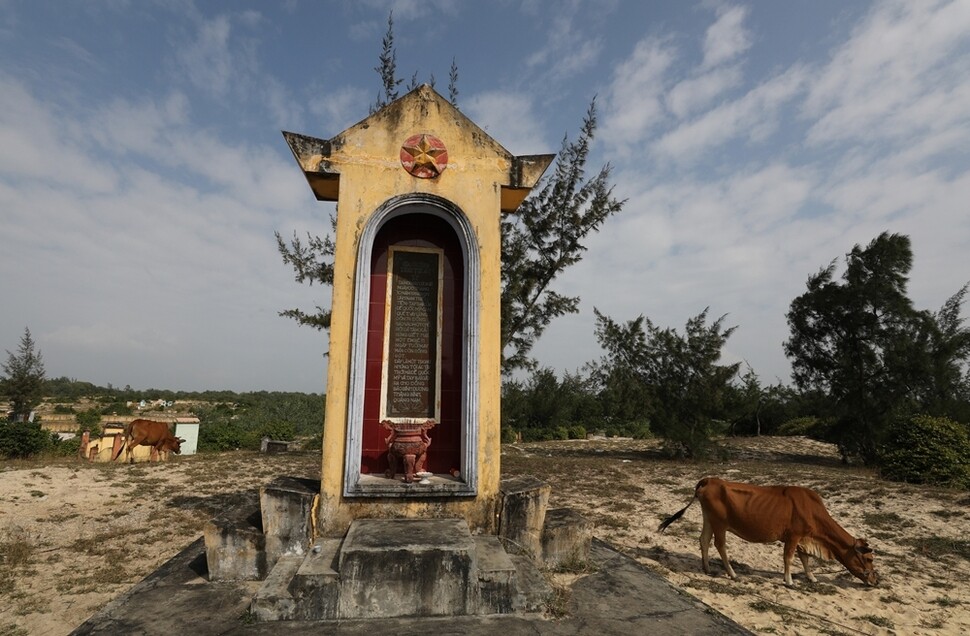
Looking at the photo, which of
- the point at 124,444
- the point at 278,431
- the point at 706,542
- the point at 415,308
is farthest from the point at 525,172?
the point at 278,431

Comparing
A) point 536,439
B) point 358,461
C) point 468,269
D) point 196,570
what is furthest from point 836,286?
point 196,570

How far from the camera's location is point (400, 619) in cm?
364

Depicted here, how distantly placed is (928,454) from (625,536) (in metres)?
8.93

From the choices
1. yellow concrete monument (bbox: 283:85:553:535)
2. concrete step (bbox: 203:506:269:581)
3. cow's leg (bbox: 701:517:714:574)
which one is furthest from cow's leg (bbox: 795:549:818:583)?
concrete step (bbox: 203:506:269:581)

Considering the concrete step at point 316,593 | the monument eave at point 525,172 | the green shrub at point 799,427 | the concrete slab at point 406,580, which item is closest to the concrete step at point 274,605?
the concrete step at point 316,593

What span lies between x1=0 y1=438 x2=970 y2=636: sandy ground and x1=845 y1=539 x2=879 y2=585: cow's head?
14cm

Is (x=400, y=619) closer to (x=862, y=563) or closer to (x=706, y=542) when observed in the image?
(x=706, y=542)

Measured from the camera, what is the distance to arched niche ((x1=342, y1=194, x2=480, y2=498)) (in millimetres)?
4867

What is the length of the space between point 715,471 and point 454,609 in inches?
465

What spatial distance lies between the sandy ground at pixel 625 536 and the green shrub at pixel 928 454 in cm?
69

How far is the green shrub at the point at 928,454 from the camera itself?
11273mm

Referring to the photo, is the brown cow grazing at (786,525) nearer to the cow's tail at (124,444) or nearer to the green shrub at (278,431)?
the cow's tail at (124,444)

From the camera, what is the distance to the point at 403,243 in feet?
18.6

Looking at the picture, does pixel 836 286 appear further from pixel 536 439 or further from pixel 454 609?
pixel 454 609
